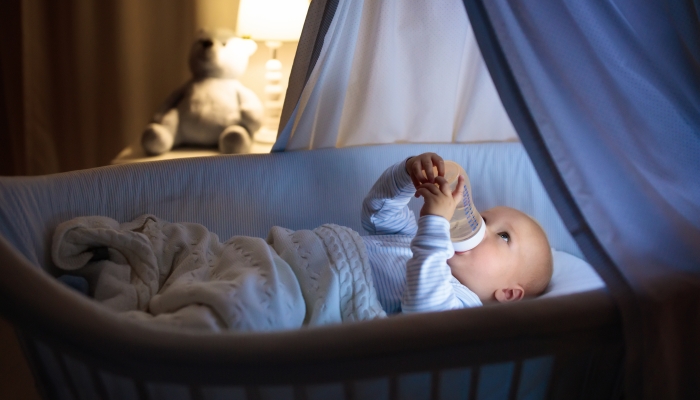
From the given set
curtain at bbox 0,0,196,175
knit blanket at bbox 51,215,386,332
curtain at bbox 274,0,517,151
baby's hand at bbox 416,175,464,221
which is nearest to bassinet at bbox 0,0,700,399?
knit blanket at bbox 51,215,386,332

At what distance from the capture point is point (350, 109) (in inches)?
64.1

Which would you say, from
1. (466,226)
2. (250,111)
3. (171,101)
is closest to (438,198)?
(466,226)

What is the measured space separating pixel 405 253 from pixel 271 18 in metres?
1.32

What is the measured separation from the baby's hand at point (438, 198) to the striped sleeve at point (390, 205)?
0.47 ft

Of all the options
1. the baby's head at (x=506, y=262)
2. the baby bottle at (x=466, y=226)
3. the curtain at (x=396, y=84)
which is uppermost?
the curtain at (x=396, y=84)

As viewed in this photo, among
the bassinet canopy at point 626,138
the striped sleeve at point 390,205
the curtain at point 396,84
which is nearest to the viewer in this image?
the bassinet canopy at point 626,138

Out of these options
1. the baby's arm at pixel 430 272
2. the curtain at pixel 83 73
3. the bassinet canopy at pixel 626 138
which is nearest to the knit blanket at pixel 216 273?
the baby's arm at pixel 430 272

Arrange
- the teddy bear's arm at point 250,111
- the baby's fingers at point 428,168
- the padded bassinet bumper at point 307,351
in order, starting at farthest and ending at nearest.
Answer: the teddy bear's arm at point 250,111 < the baby's fingers at point 428,168 < the padded bassinet bumper at point 307,351

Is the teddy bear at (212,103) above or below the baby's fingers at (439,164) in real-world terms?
below

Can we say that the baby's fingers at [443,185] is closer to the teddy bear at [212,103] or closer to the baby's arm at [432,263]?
the baby's arm at [432,263]

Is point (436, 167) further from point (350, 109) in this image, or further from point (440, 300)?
point (350, 109)

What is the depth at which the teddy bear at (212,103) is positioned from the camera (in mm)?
2342

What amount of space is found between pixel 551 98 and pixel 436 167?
1.24ft

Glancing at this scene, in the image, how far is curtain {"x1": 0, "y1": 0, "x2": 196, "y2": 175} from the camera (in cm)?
266
